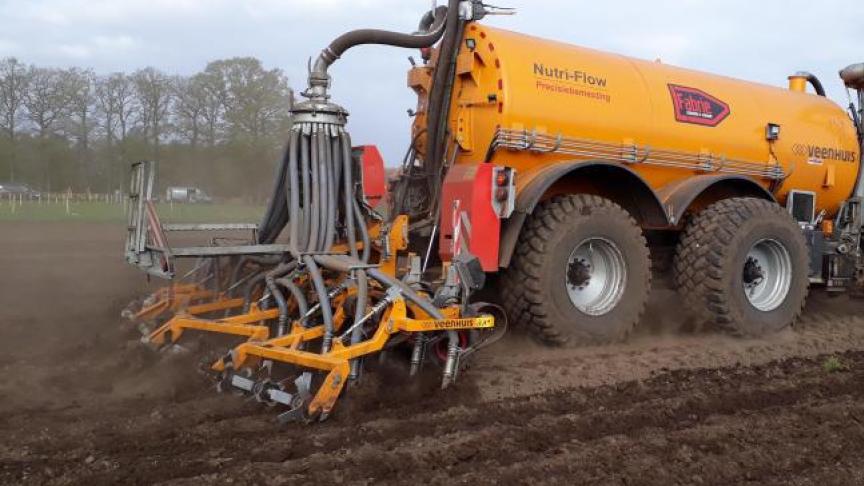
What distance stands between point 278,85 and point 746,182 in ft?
73.6

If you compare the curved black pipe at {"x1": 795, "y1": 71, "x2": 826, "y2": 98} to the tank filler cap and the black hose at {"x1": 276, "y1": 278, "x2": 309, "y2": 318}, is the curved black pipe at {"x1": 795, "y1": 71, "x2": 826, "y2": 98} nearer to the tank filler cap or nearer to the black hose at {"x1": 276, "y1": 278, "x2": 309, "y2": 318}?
the tank filler cap

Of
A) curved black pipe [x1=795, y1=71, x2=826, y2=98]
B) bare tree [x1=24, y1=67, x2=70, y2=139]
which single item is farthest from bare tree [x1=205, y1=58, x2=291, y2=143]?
curved black pipe [x1=795, y1=71, x2=826, y2=98]

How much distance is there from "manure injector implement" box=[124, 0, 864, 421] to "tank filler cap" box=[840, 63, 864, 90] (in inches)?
58.2

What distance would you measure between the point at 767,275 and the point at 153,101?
28.5 m

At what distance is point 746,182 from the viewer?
22.8 feet

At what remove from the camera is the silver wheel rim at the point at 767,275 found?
→ 6906 millimetres

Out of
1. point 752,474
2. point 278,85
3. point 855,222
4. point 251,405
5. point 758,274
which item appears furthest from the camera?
point 278,85

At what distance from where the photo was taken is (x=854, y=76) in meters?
8.17

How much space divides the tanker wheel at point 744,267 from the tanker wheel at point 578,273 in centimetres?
69

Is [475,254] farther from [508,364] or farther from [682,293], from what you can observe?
[682,293]

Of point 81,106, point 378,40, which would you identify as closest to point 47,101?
point 81,106

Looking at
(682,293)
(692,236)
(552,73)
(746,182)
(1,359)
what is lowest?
(1,359)

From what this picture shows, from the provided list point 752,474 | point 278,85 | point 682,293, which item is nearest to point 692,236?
point 682,293

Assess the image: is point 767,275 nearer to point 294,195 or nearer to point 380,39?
point 380,39
